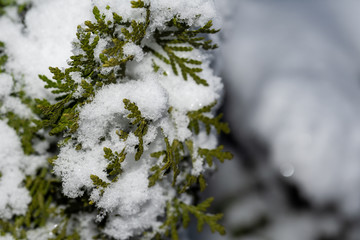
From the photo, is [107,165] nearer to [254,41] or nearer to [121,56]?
[121,56]

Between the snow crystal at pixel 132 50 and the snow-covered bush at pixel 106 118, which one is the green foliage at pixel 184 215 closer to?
the snow-covered bush at pixel 106 118

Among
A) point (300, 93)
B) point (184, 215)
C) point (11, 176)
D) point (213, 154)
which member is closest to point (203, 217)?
point (184, 215)

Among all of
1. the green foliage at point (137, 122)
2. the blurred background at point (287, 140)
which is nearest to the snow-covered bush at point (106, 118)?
Result: the green foliage at point (137, 122)

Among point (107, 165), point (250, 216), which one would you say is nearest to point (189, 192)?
point (107, 165)

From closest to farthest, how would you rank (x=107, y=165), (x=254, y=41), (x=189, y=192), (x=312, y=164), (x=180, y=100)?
(x=107, y=165) → (x=180, y=100) → (x=189, y=192) → (x=312, y=164) → (x=254, y=41)

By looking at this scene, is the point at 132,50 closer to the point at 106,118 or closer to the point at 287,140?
the point at 106,118
